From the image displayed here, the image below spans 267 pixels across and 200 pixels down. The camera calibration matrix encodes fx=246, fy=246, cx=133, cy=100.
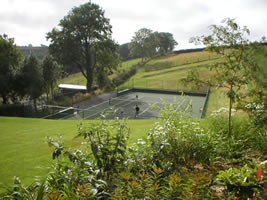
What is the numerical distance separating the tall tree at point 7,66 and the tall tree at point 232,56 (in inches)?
923

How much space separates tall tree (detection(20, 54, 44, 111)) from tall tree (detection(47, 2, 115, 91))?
11.6 m

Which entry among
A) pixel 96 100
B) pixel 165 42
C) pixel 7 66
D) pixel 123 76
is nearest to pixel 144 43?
pixel 165 42

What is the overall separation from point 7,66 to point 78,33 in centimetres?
1391

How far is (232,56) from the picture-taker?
23.7 feet

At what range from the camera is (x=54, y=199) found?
260 cm

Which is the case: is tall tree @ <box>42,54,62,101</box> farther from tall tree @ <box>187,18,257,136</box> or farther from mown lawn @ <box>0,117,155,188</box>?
tall tree @ <box>187,18,257,136</box>

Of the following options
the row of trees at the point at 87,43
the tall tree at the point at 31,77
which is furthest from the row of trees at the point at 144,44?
the tall tree at the point at 31,77

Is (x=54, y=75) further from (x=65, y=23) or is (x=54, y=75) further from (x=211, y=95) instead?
(x=211, y=95)

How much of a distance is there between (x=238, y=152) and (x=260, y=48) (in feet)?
11.6

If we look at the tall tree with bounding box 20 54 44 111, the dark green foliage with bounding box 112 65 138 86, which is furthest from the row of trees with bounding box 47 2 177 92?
the tall tree with bounding box 20 54 44 111

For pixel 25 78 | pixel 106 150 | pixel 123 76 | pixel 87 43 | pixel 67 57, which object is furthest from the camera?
pixel 123 76

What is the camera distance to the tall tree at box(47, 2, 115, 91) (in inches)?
1473

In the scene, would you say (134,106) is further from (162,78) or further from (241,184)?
(241,184)

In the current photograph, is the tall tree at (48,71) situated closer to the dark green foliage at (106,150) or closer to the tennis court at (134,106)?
the tennis court at (134,106)
